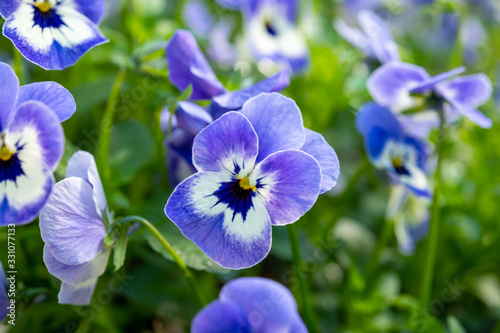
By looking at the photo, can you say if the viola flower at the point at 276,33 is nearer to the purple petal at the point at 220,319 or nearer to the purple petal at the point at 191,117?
the purple petal at the point at 191,117

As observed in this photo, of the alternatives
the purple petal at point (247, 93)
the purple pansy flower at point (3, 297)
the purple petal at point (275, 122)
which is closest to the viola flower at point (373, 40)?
the purple petal at point (247, 93)

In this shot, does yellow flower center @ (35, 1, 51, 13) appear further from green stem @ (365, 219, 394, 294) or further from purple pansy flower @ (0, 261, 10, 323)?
green stem @ (365, 219, 394, 294)

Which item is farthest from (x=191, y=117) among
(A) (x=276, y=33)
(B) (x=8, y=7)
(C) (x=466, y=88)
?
(A) (x=276, y=33)

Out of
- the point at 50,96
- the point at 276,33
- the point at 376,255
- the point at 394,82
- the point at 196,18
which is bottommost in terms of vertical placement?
the point at 376,255

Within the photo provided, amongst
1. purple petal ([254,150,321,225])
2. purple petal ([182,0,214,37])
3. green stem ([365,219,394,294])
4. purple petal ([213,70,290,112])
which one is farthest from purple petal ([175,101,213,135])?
purple petal ([182,0,214,37])

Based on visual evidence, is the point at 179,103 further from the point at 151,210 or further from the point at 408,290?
the point at 408,290

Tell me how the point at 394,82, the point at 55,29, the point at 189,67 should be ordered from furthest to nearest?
the point at 394,82
the point at 189,67
the point at 55,29

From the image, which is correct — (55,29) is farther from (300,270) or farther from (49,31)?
(300,270)
